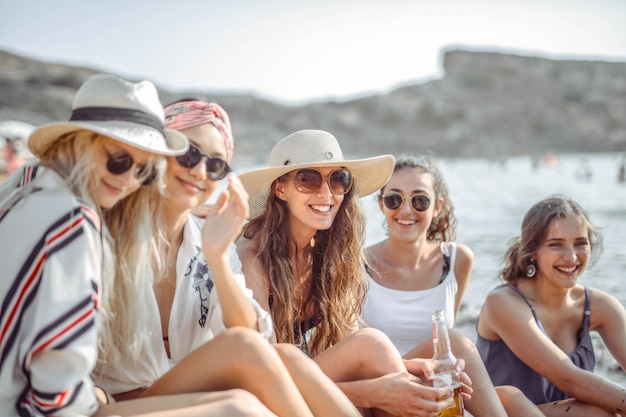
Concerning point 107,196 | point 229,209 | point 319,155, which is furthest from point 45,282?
point 319,155

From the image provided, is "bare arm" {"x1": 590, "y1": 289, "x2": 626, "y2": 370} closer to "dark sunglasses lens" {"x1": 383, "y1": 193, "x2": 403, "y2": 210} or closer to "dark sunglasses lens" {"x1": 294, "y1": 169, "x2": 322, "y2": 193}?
"dark sunglasses lens" {"x1": 383, "y1": 193, "x2": 403, "y2": 210}

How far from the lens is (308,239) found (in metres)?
3.51

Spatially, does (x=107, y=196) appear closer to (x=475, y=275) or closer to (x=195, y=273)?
(x=195, y=273)

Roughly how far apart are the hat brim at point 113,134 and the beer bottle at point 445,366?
1370 millimetres

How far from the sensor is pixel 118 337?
89.9 inches

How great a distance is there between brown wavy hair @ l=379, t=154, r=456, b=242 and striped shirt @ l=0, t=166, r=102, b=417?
8.02 feet

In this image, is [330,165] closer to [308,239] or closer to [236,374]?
[308,239]

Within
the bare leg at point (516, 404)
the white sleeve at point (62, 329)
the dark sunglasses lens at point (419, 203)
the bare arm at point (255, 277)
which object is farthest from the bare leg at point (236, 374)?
the dark sunglasses lens at point (419, 203)

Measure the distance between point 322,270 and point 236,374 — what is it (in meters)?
1.20

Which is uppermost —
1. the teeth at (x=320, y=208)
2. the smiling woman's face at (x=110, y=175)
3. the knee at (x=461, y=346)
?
the smiling woman's face at (x=110, y=175)

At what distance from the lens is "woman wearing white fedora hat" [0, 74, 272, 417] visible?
1822 millimetres

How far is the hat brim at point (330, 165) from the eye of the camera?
3.29 m

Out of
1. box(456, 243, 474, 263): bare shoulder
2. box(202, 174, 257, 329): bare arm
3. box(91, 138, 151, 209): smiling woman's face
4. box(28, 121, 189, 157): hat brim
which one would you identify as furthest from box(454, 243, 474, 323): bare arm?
box(91, 138, 151, 209): smiling woman's face

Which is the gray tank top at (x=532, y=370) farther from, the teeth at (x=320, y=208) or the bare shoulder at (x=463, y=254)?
the teeth at (x=320, y=208)
